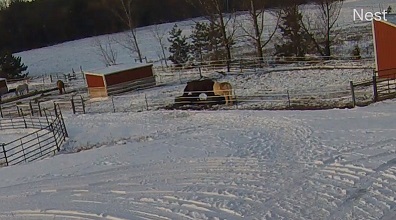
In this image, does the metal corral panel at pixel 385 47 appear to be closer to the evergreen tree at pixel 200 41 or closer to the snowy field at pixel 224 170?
the snowy field at pixel 224 170

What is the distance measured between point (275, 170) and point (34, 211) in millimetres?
4800

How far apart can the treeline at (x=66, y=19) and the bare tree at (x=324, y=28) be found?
3182 cm

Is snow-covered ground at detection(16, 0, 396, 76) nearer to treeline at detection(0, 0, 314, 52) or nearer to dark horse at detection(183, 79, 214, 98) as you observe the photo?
treeline at detection(0, 0, 314, 52)

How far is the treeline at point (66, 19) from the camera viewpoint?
68669mm

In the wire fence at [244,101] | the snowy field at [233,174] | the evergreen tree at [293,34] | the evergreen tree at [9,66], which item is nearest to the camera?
the snowy field at [233,174]

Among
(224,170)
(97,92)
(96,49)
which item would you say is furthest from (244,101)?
(96,49)

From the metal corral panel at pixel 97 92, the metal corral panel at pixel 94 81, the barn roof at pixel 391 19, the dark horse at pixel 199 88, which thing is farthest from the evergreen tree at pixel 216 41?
the barn roof at pixel 391 19

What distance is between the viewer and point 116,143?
50.2ft

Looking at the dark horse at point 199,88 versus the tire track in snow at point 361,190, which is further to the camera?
the dark horse at point 199,88

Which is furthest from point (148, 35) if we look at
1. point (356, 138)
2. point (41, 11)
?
point (356, 138)

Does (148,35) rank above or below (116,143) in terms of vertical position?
above

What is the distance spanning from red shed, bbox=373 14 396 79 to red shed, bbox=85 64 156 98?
1434 centimetres

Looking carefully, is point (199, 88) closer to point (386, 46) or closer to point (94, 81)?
point (386, 46)

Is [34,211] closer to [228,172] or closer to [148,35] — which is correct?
[228,172]
